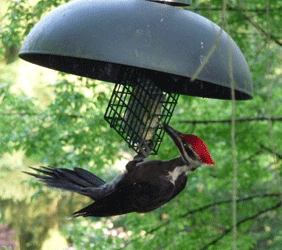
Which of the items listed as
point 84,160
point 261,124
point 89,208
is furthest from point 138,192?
point 261,124

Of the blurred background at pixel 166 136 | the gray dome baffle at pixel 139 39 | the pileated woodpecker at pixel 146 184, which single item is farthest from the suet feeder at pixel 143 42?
the blurred background at pixel 166 136

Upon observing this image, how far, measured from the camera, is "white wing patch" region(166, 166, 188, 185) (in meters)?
2.07

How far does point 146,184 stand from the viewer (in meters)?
2.08

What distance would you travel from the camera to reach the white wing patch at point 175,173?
2.07m

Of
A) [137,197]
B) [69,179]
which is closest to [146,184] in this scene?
[137,197]

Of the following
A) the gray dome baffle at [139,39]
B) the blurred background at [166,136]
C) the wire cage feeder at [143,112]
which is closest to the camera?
the gray dome baffle at [139,39]

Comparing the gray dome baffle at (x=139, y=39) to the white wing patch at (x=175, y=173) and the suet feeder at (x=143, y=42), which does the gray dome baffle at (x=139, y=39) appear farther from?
the white wing patch at (x=175, y=173)

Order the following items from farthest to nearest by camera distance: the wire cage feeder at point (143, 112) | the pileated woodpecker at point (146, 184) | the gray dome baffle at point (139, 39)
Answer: the wire cage feeder at point (143, 112) → the pileated woodpecker at point (146, 184) → the gray dome baffle at point (139, 39)

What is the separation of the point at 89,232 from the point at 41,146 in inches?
63.0

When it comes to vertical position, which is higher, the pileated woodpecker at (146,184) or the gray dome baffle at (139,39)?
the gray dome baffle at (139,39)

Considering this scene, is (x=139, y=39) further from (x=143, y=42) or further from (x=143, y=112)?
(x=143, y=112)

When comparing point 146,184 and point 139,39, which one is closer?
point 139,39

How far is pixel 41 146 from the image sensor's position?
194 inches

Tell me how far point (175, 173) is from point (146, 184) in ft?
0.36
